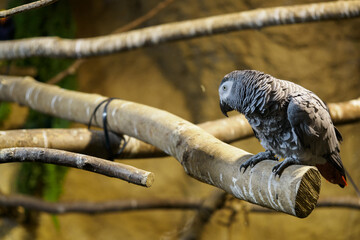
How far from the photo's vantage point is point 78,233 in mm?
2777

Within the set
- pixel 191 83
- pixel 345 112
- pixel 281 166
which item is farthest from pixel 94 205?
pixel 281 166

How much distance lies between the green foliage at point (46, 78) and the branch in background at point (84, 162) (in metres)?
1.30

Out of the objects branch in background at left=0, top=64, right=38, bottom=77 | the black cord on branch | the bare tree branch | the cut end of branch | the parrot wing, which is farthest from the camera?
branch in background at left=0, top=64, right=38, bottom=77

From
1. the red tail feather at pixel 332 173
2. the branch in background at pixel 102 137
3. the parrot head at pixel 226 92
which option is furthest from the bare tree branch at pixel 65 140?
the red tail feather at pixel 332 173

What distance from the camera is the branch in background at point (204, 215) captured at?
5.63ft

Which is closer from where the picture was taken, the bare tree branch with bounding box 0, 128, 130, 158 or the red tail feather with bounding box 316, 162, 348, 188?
the red tail feather with bounding box 316, 162, 348, 188

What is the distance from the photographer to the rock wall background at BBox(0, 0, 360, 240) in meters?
1.94

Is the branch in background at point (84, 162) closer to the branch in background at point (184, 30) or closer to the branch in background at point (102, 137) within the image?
the branch in background at point (102, 137)

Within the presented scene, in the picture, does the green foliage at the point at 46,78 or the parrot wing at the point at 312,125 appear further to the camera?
the green foliage at the point at 46,78

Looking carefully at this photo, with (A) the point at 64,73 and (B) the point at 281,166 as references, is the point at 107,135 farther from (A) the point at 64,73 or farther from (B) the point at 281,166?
(A) the point at 64,73

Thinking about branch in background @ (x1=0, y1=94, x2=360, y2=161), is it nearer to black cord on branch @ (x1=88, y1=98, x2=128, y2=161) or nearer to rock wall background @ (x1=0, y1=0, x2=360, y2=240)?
black cord on branch @ (x1=88, y1=98, x2=128, y2=161)

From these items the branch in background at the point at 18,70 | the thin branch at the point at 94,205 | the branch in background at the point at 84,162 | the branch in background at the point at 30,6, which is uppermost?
the branch in background at the point at 30,6

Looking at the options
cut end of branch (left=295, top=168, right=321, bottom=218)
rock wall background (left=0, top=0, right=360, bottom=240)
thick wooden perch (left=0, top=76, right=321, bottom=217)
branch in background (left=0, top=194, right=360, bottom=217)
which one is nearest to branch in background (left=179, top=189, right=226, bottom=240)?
rock wall background (left=0, top=0, right=360, bottom=240)

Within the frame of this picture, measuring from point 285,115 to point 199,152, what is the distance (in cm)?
21
